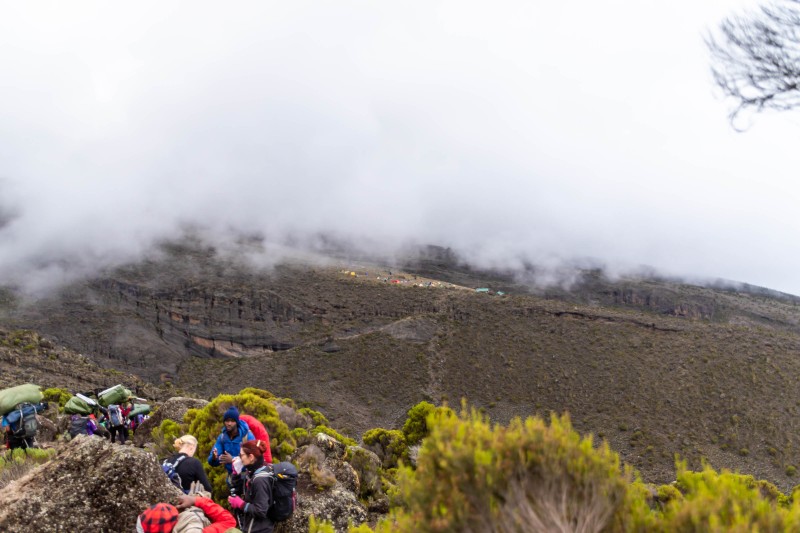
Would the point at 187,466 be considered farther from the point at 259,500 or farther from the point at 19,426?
the point at 19,426

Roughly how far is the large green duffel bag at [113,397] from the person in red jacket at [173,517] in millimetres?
9494

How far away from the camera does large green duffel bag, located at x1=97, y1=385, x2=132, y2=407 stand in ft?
41.1

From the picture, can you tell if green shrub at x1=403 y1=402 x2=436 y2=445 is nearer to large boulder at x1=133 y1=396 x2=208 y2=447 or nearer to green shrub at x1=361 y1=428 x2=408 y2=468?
green shrub at x1=361 y1=428 x2=408 y2=468

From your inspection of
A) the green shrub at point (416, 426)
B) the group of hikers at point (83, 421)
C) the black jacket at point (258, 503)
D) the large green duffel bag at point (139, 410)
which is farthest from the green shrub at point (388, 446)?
the black jacket at point (258, 503)

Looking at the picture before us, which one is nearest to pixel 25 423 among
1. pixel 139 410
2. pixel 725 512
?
pixel 139 410

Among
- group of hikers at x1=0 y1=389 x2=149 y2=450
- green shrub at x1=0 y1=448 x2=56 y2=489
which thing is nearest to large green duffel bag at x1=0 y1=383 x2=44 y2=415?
group of hikers at x1=0 y1=389 x2=149 y2=450

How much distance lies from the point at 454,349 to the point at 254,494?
2109 inches

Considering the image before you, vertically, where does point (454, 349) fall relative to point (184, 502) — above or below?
below

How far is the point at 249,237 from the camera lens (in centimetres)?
11331

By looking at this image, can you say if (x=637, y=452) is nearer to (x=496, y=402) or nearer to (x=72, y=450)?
(x=496, y=402)

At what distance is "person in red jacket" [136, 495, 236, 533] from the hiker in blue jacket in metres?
1.44

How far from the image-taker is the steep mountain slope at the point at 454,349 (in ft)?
130

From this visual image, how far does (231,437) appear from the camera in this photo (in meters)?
6.29

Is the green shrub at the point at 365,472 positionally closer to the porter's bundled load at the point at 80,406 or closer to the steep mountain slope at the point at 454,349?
the porter's bundled load at the point at 80,406
